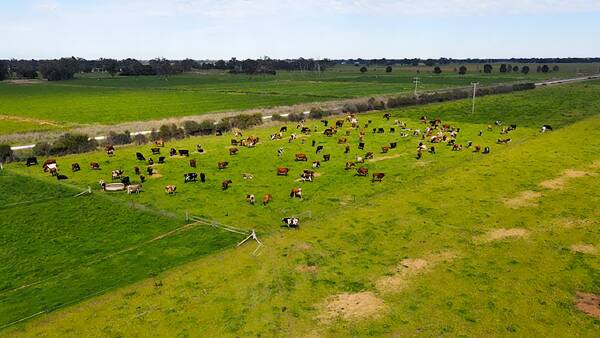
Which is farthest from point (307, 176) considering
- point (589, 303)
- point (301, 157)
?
point (589, 303)

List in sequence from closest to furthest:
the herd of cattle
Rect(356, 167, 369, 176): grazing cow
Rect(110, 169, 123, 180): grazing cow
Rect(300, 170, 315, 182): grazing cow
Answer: the herd of cattle
Rect(300, 170, 315, 182): grazing cow
Rect(110, 169, 123, 180): grazing cow
Rect(356, 167, 369, 176): grazing cow

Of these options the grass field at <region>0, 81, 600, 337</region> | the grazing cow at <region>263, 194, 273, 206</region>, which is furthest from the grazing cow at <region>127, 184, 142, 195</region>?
the grazing cow at <region>263, 194, 273, 206</region>

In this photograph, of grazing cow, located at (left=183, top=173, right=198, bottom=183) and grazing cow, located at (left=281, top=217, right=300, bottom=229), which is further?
grazing cow, located at (left=183, top=173, right=198, bottom=183)

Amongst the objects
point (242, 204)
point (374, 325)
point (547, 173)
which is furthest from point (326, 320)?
point (547, 173)

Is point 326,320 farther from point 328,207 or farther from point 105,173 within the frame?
point 105,173

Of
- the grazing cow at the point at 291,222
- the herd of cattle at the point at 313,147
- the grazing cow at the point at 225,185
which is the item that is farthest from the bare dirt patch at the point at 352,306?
the grazing cow at the point at 225,185

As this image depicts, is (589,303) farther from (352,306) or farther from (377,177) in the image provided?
(377,177)

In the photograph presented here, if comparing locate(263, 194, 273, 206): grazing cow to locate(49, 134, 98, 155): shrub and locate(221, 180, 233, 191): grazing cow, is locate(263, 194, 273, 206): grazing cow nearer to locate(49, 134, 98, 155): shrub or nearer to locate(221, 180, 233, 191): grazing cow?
locate(221, 180, 233, 191): grazing cow
